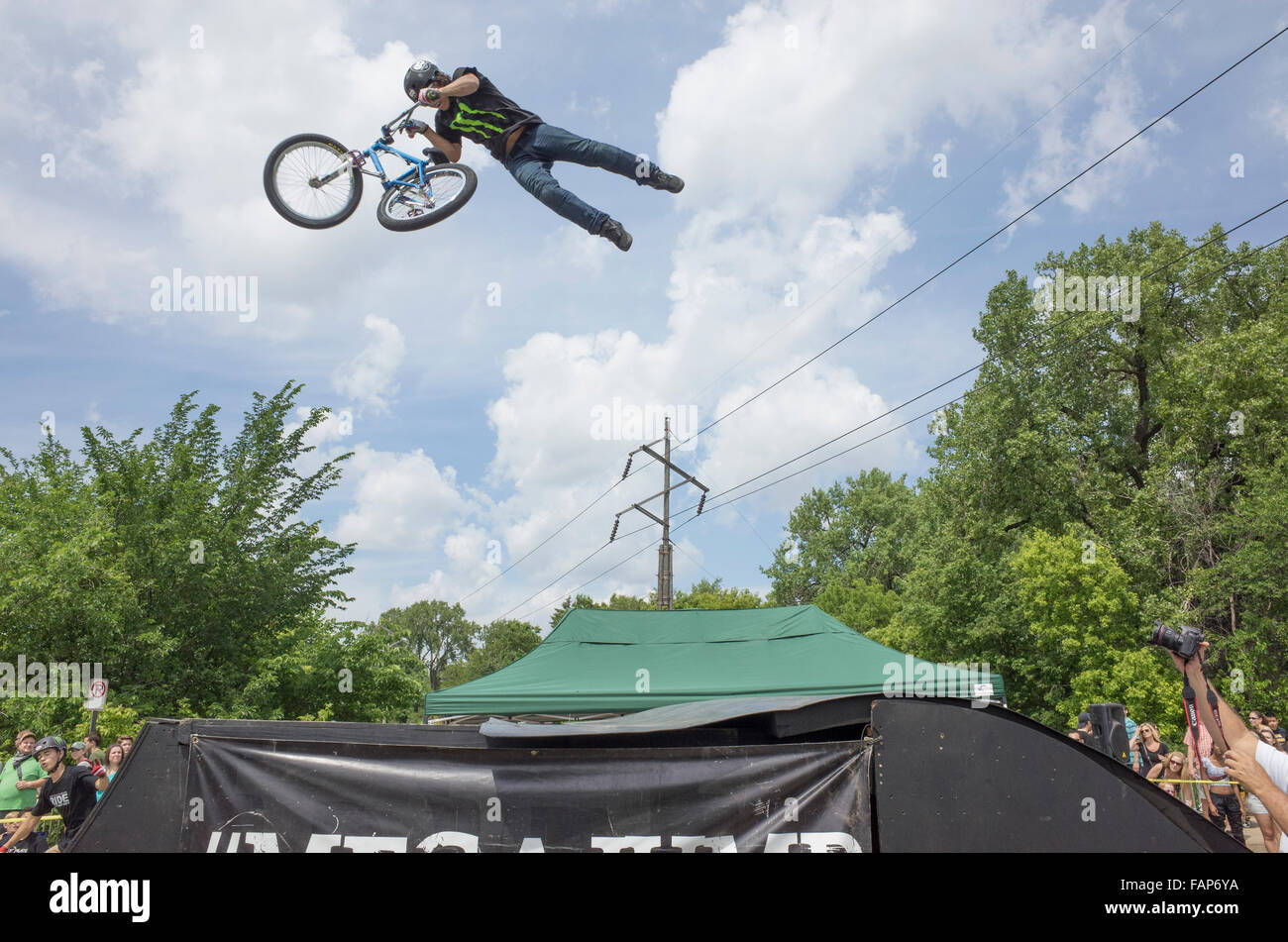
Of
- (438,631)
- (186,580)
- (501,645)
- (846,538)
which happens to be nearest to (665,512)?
(186,580)

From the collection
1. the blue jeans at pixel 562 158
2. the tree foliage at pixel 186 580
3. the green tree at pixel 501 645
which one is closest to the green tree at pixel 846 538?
the green tree at pixel 501 645

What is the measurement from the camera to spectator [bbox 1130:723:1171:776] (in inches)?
431

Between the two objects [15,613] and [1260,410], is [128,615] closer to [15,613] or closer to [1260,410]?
[15,613]

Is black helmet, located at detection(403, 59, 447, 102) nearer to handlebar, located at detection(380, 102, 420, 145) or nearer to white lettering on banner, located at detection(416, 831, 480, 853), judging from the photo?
handlebar, located at detection(380, 102, 420, 145)

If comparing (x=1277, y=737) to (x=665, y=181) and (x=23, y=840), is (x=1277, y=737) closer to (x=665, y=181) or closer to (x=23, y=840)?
(x=665, y=181)

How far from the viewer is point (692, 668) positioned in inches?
464

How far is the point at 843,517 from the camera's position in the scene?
2432 inches

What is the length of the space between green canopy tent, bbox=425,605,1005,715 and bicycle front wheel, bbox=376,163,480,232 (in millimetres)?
5985

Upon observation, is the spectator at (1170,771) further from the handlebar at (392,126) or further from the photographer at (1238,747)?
the handlebar at (392,126)

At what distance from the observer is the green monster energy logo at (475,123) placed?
610cm

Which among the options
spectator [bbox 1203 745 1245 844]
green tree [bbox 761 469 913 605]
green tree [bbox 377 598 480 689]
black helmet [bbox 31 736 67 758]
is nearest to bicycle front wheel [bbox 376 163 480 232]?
black helmet [bbox 31 736 67 758]
